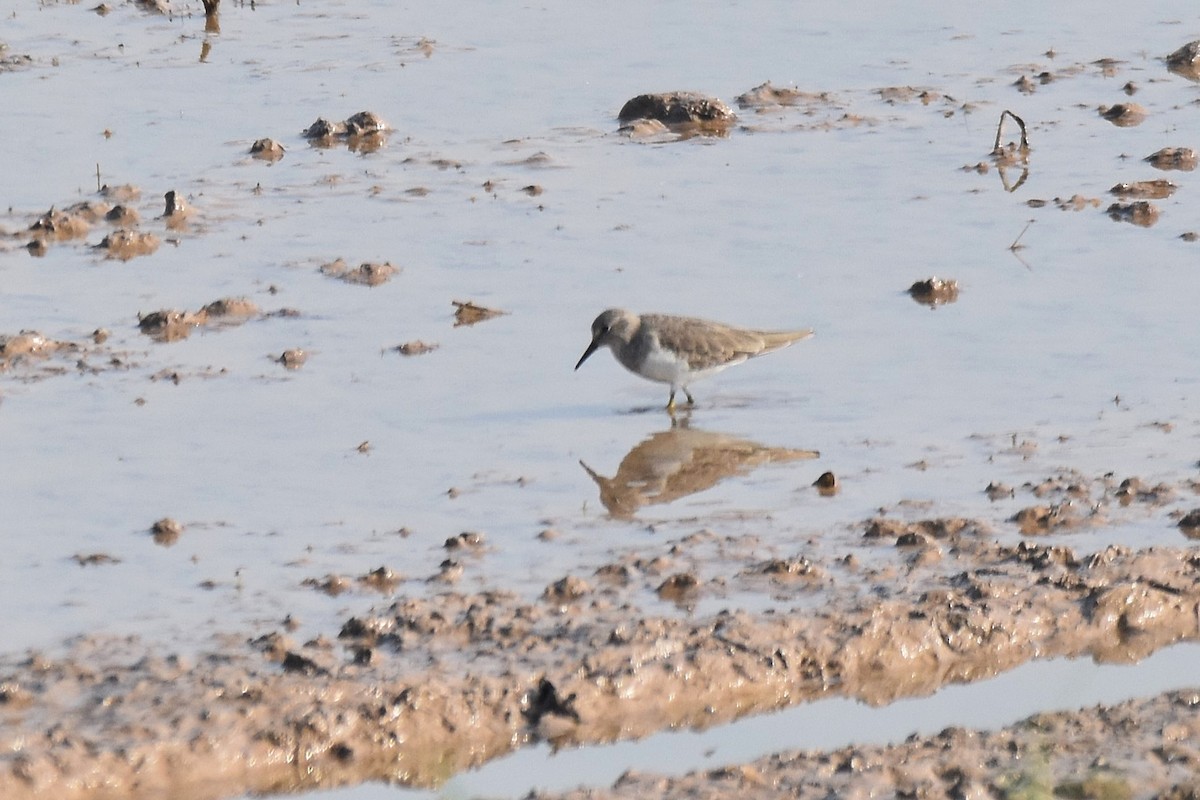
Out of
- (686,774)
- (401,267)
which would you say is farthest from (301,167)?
(686,774)

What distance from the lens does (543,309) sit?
37.8ft

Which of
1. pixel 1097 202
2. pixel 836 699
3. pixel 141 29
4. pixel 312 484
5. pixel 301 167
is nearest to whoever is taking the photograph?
pixel 836 699

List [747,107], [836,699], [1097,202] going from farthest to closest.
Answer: [747,107] < [1097,202] < [836,699]

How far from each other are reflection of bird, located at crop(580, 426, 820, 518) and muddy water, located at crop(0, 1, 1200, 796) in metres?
0.03

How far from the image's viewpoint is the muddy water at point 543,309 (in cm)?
841

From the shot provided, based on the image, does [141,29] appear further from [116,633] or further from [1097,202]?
[116,633]

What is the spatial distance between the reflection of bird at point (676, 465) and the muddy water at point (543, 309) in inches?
1.1

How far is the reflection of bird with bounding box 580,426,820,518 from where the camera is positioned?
9.04m

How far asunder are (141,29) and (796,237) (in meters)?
8.80

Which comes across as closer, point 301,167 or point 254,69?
point 301,167

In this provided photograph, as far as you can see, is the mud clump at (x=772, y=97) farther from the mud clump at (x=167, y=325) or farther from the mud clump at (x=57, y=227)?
the mud clump at (x=167, y=325)

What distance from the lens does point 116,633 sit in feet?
24.3

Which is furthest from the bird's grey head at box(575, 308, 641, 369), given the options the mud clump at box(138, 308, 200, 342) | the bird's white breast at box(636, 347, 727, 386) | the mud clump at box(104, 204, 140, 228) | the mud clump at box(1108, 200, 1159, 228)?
the mud clump at box(1108, 200, 1159, 228)

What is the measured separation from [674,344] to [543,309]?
1.69 metres
